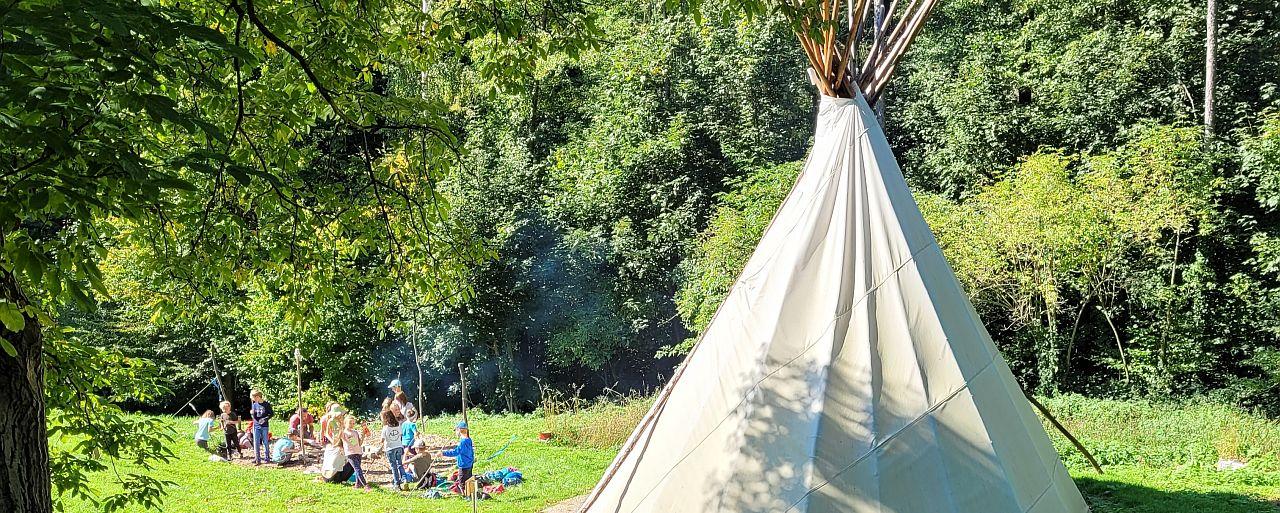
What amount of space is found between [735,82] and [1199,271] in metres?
8.88

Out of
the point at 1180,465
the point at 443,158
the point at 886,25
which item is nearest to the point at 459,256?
the point at 443,158

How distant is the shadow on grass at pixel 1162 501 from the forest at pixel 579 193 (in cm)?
571

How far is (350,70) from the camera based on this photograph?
4.46 m

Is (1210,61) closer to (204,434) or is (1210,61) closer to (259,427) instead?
(259,427)

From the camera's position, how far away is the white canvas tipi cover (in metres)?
5.25

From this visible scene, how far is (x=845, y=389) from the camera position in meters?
5.39

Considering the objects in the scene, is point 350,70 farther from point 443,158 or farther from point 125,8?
point 125,8

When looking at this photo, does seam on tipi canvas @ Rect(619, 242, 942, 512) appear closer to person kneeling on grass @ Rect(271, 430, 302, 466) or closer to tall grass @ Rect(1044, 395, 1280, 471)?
tall grass @ Rect(1044, 395, 1280, 471)

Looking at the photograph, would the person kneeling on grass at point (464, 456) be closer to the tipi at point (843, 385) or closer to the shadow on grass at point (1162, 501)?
the tipi at point (843, 385)

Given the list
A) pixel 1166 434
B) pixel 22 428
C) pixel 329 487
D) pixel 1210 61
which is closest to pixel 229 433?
pixel 329 487

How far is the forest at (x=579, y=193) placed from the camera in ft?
13.9

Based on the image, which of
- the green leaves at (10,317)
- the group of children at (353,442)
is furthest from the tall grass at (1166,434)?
the green leaves at (10,317)

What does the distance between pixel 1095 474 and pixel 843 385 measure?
228 inches


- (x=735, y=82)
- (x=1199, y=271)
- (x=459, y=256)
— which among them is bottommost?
(x=1199, y=271)
